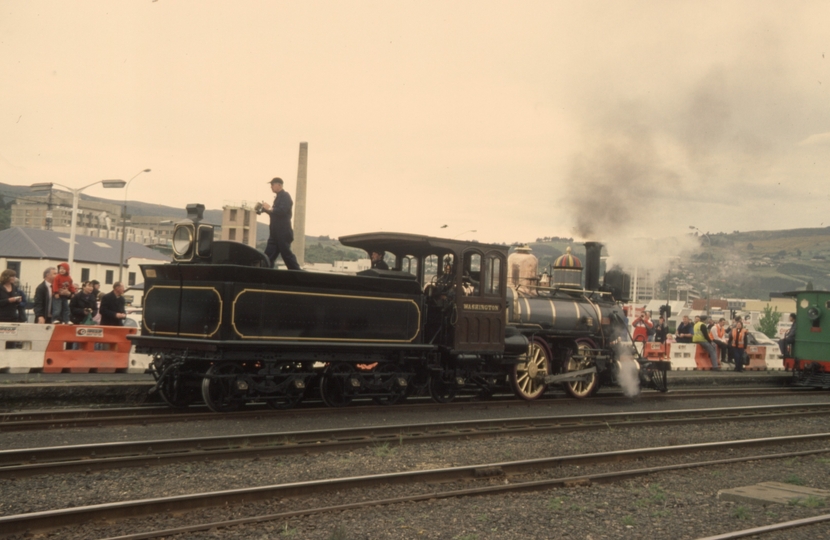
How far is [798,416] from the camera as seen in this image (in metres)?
14.8

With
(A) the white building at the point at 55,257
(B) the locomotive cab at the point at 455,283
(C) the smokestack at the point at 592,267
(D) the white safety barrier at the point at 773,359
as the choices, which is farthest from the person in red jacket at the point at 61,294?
(A) the white building at the point at 55,257

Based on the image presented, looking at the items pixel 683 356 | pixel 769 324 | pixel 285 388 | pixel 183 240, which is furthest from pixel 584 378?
pixel 769 324

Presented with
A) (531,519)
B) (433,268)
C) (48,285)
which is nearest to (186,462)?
(531,519)

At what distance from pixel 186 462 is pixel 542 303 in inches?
355

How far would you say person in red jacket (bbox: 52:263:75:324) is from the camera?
14.9 metres

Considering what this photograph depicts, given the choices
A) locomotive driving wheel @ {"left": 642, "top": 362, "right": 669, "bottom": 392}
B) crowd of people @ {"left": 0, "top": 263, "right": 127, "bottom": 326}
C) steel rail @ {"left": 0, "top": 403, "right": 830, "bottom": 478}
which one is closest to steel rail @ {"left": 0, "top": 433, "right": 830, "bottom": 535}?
steel rail @ {"left": 0, "top": 403, "right": 830, "bottom": 478}

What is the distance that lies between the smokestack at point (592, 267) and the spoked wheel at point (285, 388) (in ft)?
25.8

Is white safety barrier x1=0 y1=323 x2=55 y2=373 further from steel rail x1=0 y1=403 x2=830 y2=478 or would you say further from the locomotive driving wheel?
the locomotive driving wheel

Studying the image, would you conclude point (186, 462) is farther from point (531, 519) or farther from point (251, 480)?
point (531, 519)

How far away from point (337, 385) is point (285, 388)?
111cm

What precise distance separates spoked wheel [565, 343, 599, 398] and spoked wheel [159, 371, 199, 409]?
7582mm

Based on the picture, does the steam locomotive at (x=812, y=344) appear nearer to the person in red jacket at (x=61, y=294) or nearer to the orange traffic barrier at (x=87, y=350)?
the orange traffic barrier at (x=87, y=350)

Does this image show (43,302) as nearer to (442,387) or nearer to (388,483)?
(442,387)

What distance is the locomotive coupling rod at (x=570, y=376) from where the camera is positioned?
1525 cm
